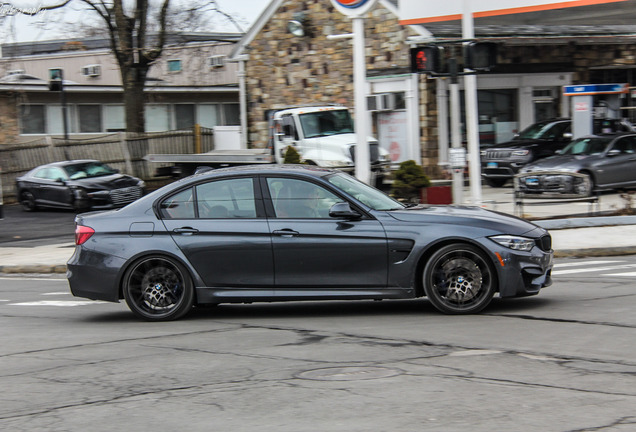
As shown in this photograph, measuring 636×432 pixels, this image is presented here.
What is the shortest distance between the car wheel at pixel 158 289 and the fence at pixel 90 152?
24.9 metres

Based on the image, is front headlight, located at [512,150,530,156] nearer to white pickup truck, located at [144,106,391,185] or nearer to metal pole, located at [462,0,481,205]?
white pickup truck, located at [144,106,391,185]

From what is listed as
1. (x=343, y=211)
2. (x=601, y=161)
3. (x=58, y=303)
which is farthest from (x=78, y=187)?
(x=343, y=211)

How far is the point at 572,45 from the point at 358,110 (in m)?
14.1

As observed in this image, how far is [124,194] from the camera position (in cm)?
2652

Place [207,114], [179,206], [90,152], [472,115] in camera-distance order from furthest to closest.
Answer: [207,114] < [90,152] < [472,115] < [179,206]

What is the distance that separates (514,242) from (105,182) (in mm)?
19742

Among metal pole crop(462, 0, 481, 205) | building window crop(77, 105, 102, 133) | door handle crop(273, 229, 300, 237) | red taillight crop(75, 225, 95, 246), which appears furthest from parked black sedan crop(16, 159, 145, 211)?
door handle crop(273, 229, 300, 237)

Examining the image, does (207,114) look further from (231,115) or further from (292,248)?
(292,248)

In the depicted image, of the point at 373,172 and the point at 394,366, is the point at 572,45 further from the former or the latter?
the point at 394,366

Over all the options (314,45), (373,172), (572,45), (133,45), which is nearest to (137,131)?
(133,45)

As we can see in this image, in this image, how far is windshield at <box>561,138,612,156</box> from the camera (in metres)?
22.5

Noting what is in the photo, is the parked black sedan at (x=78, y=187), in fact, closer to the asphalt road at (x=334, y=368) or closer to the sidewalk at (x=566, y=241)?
the sidewalk at (x=566, y=241)

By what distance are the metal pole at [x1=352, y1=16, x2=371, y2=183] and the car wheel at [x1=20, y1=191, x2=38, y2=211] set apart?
14.1 meters

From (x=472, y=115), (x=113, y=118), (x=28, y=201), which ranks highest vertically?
(x=113, y=118)
